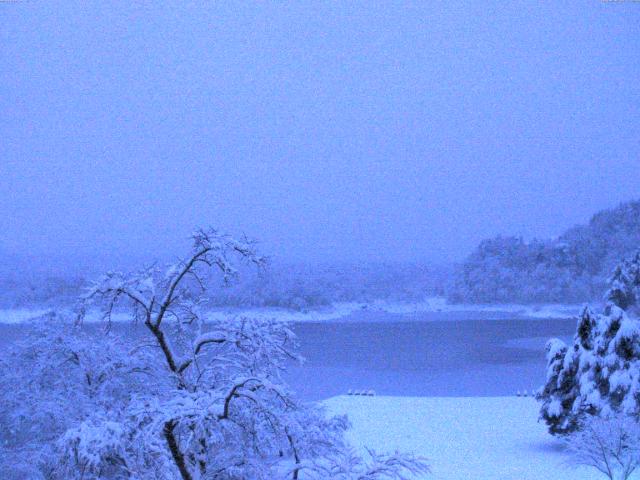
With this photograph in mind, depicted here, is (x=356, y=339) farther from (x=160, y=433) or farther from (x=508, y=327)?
(x=160, y=433)

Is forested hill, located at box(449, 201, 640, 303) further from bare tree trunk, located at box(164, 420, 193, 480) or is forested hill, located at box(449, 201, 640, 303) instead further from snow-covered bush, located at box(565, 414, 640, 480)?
bare tree trunk, located at box(164, 420, 193, 480)

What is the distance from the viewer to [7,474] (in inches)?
295

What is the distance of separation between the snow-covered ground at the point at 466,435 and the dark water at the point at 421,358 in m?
3.19

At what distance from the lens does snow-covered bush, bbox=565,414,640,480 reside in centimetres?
1030

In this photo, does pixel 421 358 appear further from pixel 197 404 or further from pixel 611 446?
pixel 197 404

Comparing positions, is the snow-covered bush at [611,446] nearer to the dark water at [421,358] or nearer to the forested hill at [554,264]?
the dark water at [421,358]

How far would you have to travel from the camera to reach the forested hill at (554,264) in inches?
3167

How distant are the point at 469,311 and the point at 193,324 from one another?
256 ft

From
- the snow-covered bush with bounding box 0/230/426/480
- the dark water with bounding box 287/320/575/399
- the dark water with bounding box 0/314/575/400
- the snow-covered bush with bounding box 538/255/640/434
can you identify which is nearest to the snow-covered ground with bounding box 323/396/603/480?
the snow-covered bush with bounding box 538/255/640/434

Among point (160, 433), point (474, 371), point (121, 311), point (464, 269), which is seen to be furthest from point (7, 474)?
point (464, 269)

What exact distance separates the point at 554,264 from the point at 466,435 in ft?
246

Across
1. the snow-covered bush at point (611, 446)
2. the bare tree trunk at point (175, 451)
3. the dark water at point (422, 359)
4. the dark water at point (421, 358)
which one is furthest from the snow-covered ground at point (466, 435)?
the bare tree trunk at point (175, 451)

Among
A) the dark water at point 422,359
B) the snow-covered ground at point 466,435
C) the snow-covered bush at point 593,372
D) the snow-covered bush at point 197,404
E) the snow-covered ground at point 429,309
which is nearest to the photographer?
the snow-covered bush at point 197,404

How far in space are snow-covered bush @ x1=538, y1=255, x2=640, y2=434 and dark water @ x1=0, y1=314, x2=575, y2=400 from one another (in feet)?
18.0
